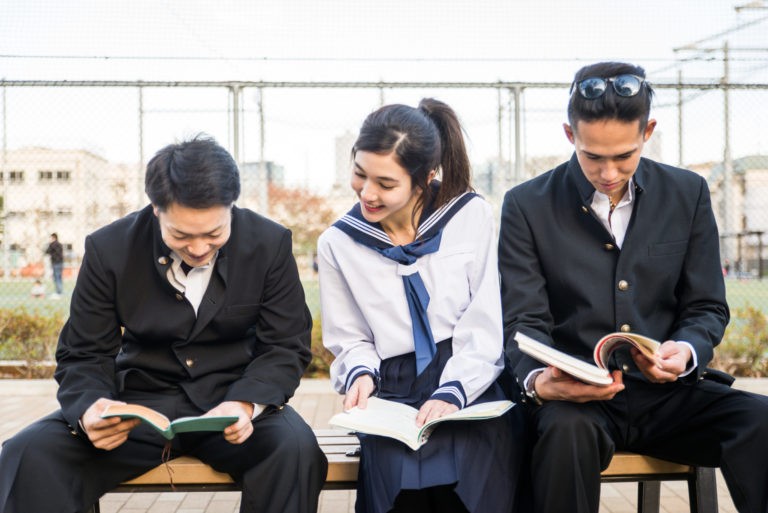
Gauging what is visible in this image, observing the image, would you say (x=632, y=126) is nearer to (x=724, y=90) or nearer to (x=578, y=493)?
(x=578, y=493)

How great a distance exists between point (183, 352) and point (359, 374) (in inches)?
23.7

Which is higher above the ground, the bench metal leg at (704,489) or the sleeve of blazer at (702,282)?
the sleeve of blazer at (702,282)

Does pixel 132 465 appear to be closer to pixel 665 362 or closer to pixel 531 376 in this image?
pixel 531 376

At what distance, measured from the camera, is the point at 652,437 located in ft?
8.51

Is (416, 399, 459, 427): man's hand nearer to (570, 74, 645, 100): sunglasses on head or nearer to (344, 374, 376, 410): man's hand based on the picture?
(344, 374, 376, 410): man's hand

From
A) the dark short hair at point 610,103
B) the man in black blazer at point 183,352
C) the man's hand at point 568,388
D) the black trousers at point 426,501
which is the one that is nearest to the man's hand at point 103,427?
the man in black blazer at point 183,352

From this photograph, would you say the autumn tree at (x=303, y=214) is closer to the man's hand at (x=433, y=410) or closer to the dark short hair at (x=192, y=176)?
the dark short hair at (x=192, y=176)

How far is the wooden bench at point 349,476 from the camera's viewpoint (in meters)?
2.52

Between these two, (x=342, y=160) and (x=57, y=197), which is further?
(x=57, y=197)

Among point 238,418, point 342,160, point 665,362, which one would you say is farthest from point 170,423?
point 342,160

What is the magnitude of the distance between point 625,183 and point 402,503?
4.38ft

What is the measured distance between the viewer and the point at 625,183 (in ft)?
9.10

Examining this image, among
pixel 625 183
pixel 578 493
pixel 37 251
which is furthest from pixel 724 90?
pixel 37 251

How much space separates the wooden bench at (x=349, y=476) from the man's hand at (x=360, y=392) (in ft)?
0.65
